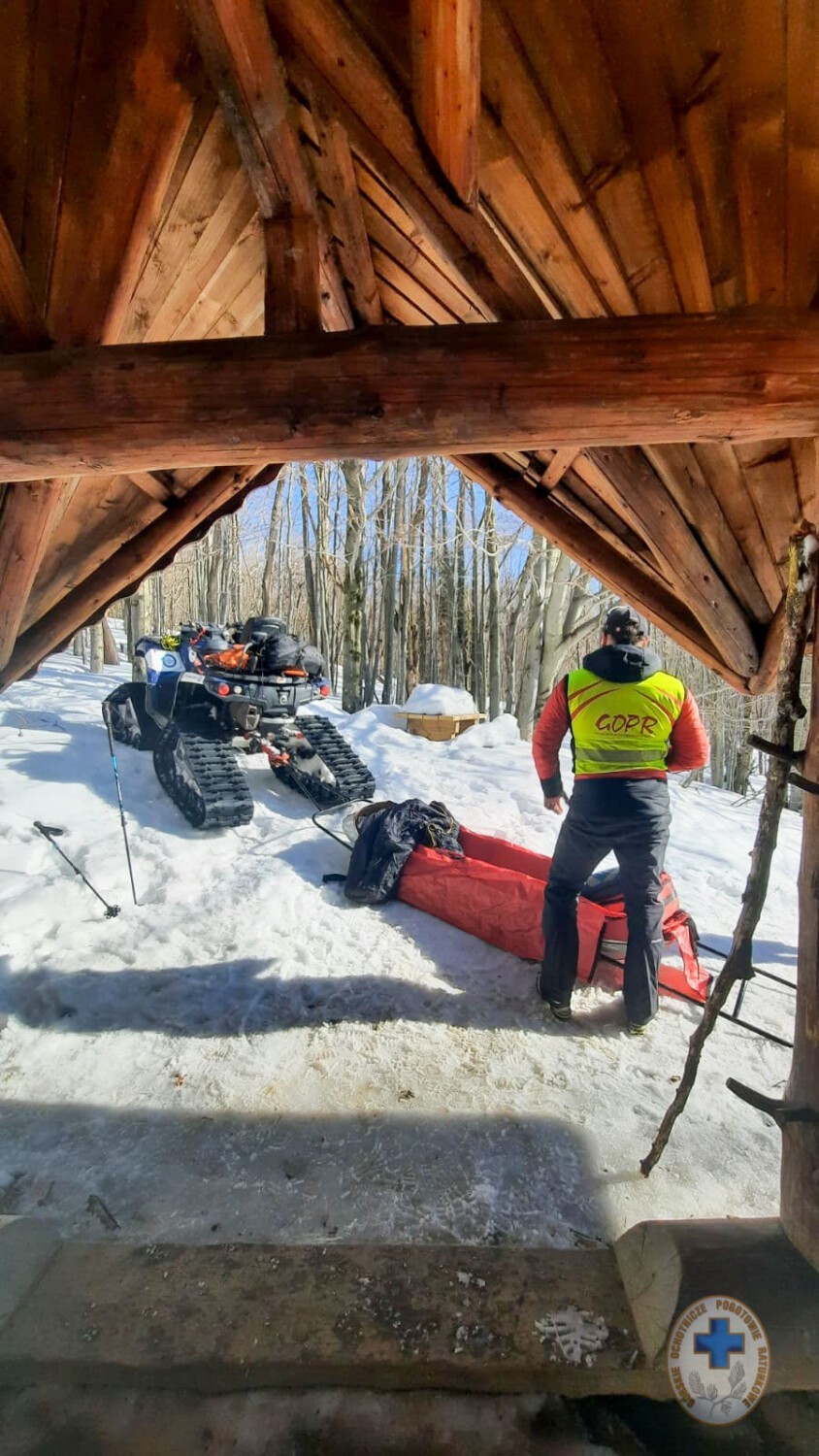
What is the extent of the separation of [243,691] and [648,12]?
240 inches

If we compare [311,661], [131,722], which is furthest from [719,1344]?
[131,722]

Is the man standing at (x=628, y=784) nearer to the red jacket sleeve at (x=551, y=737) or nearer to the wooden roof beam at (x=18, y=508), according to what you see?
the red jacket sleeve at (x=551, y=737)

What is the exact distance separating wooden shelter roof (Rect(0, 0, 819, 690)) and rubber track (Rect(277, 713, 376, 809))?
15.2 ft

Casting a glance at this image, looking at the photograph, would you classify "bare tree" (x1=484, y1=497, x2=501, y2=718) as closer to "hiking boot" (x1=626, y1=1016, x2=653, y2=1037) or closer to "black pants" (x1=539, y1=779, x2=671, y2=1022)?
"black pants" (x1=539, y1=779, x2=671, y2=1022)

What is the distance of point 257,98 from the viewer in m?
A: 1.84

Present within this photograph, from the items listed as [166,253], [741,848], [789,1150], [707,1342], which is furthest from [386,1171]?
[741,848]

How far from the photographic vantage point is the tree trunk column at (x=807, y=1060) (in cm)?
193

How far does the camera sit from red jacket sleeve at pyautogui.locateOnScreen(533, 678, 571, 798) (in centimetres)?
395

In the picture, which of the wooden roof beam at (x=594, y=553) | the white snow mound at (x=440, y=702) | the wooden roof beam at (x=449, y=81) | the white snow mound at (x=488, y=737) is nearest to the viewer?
the wooden roof beam at (x=449, y=81)

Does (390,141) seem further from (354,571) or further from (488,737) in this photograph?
(354,571)

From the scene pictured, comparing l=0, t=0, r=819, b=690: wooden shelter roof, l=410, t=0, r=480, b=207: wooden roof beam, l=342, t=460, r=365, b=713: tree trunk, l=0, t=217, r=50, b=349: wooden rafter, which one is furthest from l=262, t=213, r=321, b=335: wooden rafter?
l=342, t=460, r=365, b=713: tree trunk

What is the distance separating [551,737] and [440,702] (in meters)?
8.47

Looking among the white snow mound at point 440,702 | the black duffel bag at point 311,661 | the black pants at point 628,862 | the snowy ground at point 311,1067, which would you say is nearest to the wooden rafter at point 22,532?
the snowy ground at point 311,1067

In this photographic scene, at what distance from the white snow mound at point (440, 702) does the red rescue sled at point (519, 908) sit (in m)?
6.92
